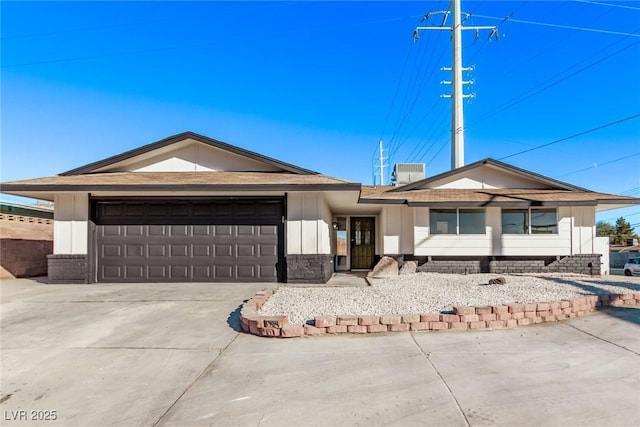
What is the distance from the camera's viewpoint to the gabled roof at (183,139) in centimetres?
1130

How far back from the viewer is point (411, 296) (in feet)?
24.4

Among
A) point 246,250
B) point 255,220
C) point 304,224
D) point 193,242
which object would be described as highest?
point 255,220

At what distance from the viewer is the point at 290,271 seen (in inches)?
401

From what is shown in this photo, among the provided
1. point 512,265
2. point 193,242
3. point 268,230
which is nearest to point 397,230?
point 512,265

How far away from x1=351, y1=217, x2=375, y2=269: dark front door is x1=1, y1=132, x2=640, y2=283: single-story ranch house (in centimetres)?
253

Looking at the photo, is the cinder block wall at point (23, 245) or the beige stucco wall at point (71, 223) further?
the cinder block wall at point (23, 245)

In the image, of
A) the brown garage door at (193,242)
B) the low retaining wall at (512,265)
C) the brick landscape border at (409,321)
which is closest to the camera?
the brick landscape border at (409,321)

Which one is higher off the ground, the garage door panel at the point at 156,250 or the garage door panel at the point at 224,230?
the garage door panel at the point at 224,230

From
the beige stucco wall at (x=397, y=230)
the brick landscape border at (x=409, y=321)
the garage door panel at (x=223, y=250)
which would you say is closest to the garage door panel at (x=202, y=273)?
the garage door panel at (x=223, y=250)

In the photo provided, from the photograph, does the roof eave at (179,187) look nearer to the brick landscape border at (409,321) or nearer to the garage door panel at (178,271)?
the garage door panel at (178,271)

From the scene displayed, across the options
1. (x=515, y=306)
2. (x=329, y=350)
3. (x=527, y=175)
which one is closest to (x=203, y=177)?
(x=329, y=350)

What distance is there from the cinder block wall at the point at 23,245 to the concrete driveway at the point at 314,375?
803 cm

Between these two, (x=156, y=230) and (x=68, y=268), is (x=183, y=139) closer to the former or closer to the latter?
(x=156, y=230)

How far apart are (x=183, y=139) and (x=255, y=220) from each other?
A: 370 centimetres
